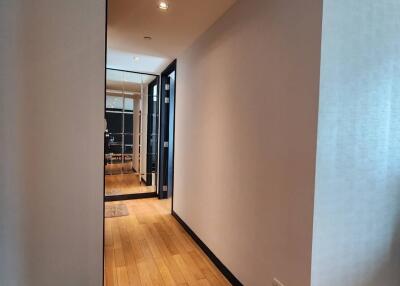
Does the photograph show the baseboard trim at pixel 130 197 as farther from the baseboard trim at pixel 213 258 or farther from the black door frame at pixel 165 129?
the baseboard trim at pixel 213 258

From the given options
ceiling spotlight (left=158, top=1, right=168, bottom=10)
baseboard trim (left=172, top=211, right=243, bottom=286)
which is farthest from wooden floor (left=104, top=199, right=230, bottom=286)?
ceiling spotlight (left=158, top=1, right=168, bottom=10)

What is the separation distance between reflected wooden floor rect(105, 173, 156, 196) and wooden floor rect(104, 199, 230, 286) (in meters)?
1.04

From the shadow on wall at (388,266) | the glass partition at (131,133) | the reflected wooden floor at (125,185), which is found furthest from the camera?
the reflected wooden floor at (125,185)

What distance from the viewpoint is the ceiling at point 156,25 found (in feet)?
7.04

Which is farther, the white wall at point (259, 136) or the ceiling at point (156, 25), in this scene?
the ceiling at point (156, 25)

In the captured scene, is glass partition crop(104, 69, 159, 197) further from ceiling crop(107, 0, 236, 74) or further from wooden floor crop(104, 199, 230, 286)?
wooden floor crop(104, 199, 230, 286)

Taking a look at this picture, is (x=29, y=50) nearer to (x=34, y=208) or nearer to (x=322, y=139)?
(x=34, y=208)

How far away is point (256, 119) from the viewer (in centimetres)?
182

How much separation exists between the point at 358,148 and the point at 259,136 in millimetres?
612

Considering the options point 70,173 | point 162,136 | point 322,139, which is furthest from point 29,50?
point 162,136

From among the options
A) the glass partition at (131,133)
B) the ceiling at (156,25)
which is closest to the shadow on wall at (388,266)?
the ceiling at (156,25)

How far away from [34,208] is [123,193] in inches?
131

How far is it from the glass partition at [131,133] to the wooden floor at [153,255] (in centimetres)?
116

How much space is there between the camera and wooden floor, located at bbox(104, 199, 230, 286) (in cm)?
217
